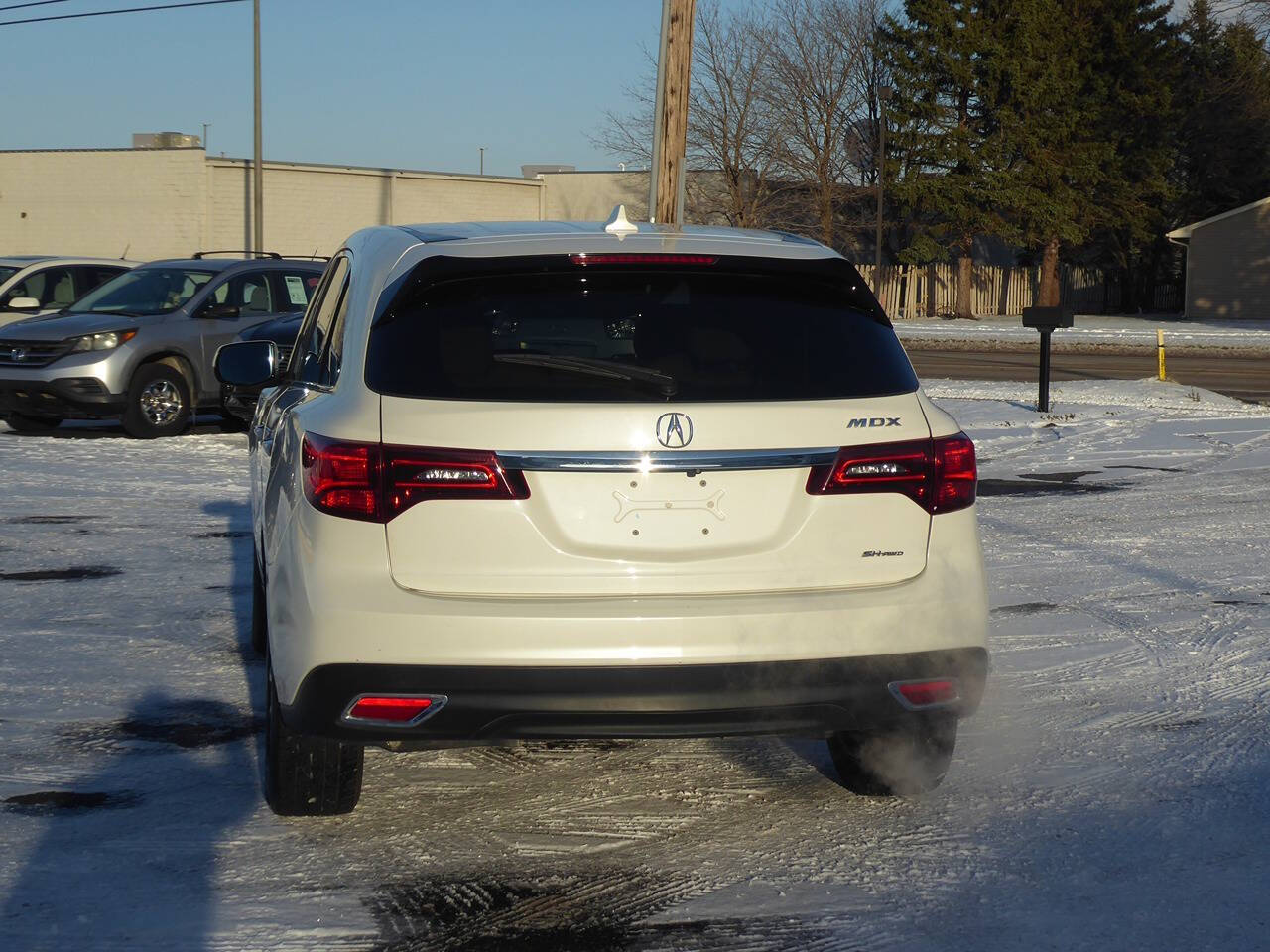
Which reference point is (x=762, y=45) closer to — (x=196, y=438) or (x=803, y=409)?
(x=196, y=438)

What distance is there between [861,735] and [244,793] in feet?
6.39

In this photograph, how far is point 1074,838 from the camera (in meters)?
4.64

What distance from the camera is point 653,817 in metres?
4.87

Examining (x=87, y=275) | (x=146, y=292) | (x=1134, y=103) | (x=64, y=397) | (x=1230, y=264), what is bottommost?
(x=64, y=397)

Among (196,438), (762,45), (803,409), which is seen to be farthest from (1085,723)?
(762,45)

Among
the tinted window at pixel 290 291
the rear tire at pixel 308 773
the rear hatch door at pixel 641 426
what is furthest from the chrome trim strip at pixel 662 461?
the tinted window at pixel 290 291

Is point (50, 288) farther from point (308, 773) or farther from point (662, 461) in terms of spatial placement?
point (662, 461)

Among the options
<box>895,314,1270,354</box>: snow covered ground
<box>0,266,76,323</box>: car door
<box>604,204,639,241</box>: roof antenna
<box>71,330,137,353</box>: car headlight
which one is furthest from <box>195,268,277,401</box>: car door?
<box>895,314,1270,354</box>: snow covered ground

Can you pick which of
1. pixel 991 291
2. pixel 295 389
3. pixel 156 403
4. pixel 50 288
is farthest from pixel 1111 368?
pixel 991 291

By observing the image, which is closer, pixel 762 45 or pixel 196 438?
pixel 196 438

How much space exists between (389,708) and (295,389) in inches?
66.8

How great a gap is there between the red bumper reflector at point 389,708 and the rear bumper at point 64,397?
1202cm

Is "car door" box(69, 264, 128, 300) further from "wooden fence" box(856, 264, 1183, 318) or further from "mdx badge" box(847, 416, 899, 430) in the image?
"wooden fence" box(856, 264, 1183, 318)

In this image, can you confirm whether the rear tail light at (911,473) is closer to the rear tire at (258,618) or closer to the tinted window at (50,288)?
the rear tire at (258,618)
